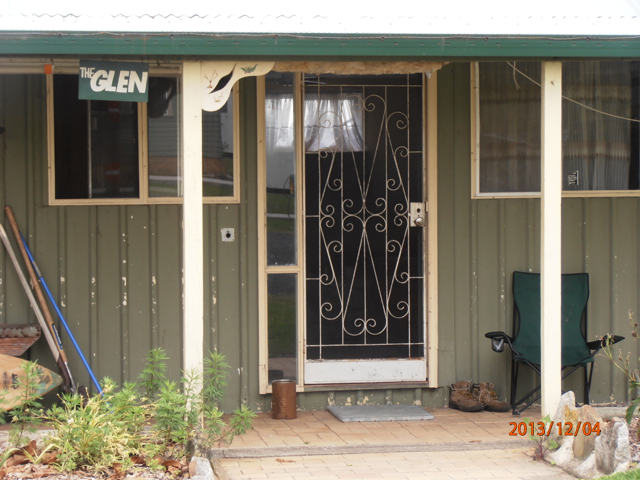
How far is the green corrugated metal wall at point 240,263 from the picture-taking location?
5.61 m

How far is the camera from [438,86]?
5973 mm

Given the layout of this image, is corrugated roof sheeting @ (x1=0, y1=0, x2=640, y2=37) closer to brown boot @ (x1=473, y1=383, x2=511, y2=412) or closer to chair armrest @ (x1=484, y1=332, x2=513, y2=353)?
chair armrest @ (x1=484, y1=332, x2=513, y2=353)

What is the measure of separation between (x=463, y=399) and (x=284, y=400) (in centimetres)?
137

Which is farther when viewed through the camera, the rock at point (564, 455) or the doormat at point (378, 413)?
the doormat at point (378, 413)

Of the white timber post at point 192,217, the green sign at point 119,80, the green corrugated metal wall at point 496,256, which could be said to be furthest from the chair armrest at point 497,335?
the green sign at point 119,80

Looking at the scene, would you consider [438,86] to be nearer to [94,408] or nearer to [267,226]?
[267,226]

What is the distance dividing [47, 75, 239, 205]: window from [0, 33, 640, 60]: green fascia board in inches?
51.3

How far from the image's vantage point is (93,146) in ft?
18.7

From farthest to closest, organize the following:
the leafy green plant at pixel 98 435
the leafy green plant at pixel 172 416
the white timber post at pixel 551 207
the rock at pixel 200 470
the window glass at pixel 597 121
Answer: the window glass at pixel 597 121, the white timber post at pixel 551 207, the leafy green plant at pixel 172 416, the leafy green plant at pixel 98 435, the rock at pixel 200 470

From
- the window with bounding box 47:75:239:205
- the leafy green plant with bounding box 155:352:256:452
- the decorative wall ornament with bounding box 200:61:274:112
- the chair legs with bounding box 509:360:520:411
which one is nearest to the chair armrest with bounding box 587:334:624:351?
the chair legs with bounding box 509:360:520:411

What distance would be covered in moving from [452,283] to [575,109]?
5.50 feet

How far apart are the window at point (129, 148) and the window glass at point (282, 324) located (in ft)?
2.43

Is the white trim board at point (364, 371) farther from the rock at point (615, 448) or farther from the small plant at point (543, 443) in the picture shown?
the rock at point (615, 448)

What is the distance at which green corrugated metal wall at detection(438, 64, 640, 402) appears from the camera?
6012mm
